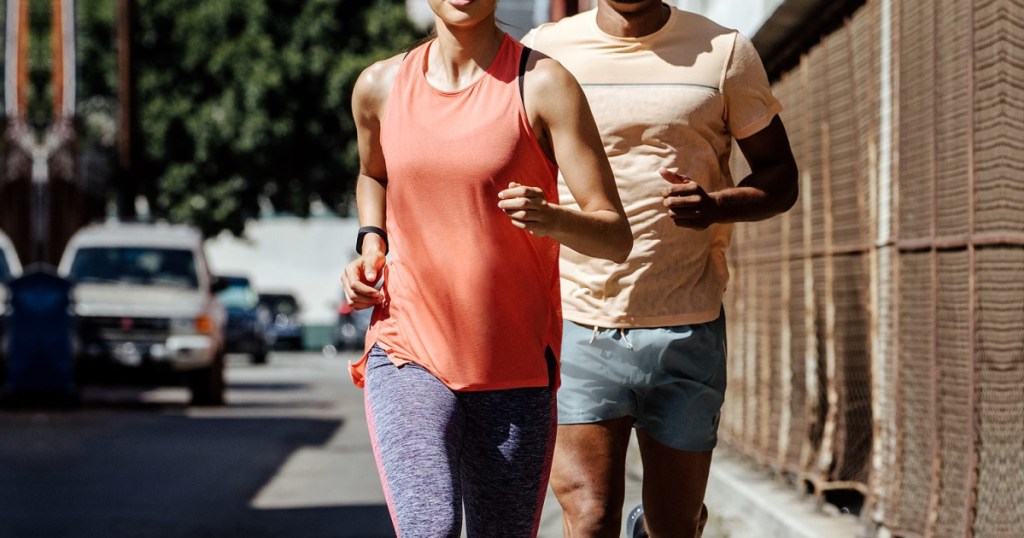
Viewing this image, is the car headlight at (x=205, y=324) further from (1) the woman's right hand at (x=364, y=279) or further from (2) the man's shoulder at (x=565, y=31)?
(1) the woman's right hand at (x=364, y=279)

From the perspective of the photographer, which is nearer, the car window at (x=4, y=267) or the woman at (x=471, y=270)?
the woman at (x=471, y=270)

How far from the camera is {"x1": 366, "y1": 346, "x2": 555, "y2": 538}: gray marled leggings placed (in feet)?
11.9

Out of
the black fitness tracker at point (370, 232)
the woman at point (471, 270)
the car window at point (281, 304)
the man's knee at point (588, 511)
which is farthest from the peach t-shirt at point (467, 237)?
the car window at point (281, 304)

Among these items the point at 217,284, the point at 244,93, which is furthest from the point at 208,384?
the point at 244,93

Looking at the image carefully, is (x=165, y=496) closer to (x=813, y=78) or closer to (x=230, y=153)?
(x=813, y=78)

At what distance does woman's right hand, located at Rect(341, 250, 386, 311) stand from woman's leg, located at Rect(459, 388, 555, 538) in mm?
307

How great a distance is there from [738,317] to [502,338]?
7959mm

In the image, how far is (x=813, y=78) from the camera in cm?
916

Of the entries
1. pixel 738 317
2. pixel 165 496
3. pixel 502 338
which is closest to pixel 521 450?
pixel 502 338

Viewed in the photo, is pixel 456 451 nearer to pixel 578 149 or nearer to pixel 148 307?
pixel 578 149

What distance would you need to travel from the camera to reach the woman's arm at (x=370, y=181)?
3842 millimetres

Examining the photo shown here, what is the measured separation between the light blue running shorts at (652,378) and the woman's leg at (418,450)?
89cm

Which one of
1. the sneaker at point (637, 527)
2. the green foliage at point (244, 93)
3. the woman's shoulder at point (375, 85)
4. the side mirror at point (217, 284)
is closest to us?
the woman's shoulder at point (375, 85)

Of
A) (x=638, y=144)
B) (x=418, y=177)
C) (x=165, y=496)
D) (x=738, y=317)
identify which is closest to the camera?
(x=418, y=177)
